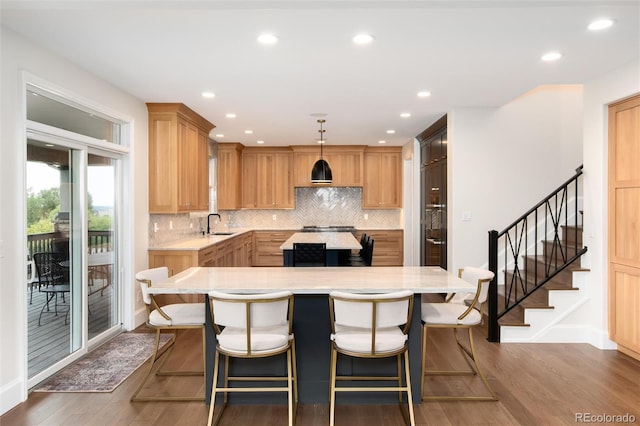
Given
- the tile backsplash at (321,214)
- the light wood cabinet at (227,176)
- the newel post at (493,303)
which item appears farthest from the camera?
the tile backsplash at (321,214)

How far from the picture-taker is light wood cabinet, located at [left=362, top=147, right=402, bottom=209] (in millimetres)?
9055

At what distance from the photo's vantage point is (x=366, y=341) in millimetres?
2521

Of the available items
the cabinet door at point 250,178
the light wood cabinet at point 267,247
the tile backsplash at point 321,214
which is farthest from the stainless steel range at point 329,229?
the cabinet door at point 250,178

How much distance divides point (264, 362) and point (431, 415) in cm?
117

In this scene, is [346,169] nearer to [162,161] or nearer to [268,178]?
[268,178]

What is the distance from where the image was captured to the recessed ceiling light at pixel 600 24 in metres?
2.87

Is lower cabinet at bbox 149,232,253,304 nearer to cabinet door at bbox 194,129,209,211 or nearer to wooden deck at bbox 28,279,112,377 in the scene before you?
cabinet door at bbox 194,129,209,211

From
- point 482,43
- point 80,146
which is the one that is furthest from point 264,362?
point 482,43

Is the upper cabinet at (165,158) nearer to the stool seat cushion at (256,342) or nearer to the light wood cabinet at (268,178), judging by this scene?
the stool seat cushion at (256,342)

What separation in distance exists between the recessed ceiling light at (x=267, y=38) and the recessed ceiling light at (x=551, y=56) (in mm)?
2245

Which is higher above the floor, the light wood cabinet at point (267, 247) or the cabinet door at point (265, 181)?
the cabinet door at point (265, 181)

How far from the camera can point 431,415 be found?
277 cm

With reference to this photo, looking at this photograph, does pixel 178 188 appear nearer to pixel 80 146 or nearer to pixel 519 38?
pixel 80 146

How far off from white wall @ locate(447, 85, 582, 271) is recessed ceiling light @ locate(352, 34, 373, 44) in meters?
2.70
